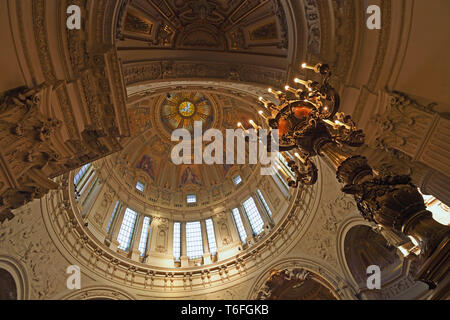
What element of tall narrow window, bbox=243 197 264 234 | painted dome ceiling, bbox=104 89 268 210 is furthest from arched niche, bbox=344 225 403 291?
painted dome ceiling, bbox=104 89 268 210

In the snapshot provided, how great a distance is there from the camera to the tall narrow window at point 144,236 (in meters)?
15.5

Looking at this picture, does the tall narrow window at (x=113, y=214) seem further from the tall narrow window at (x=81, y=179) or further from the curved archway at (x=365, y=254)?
the curved archway at (x=365, y=254)

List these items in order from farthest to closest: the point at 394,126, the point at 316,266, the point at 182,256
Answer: the point at 182,256 → the point at 316,266 → the point at 394,126

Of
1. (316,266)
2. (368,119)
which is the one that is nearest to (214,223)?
(316,266)

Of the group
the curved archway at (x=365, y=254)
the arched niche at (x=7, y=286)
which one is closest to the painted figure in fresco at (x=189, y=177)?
the arched niche at (x=7, y=286)

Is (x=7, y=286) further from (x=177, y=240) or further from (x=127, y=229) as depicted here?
(x=177, y=240)

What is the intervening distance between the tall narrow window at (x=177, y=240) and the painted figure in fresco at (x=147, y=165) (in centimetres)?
441

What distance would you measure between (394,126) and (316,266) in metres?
8.11

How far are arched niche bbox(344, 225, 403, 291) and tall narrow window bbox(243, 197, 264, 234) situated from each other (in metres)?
5.39

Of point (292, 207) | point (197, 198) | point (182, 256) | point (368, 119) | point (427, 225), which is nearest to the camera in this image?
point (427, 225)

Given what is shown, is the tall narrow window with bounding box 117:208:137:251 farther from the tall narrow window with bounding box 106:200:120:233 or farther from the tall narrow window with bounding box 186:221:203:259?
the tall narrow window with bounding box 186:221:203:259

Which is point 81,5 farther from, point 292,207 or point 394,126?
point 292,207

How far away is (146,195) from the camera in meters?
18.5

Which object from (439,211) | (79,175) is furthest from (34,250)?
(439,211)
